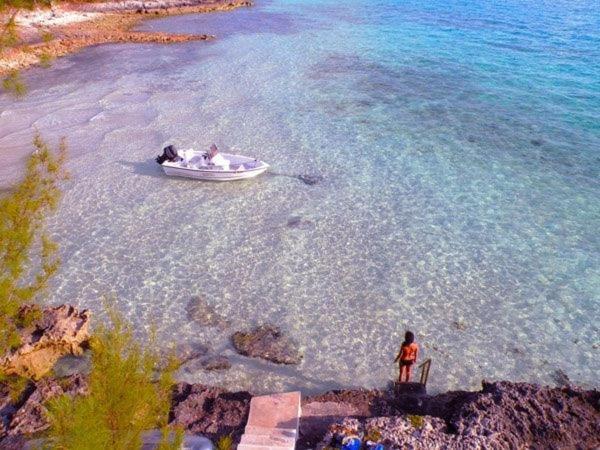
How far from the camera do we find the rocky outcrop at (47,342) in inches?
492

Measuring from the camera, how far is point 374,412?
10.8 meters

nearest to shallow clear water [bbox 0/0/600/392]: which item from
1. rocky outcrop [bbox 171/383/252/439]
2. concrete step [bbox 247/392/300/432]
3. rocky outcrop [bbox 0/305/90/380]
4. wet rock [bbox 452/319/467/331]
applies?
wet rock [bbox 452/319/467/331]

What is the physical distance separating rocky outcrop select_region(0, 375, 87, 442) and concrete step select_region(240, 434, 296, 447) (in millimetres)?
4329

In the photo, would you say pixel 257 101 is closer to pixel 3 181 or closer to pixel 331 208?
pixel 331 208

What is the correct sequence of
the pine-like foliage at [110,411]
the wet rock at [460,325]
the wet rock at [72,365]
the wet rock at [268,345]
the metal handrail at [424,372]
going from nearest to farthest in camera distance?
the pine-like foliage at [110,411], the metal handrail at [424,372], the wet rock at [72,365], the wet rock at [268,345], the wet rock at [460,325]

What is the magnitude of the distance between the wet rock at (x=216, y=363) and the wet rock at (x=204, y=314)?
1.27 m

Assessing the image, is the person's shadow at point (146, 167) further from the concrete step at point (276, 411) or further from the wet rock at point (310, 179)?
the concrete step at point (276, 411)

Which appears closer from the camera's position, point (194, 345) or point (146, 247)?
point (194, 345)

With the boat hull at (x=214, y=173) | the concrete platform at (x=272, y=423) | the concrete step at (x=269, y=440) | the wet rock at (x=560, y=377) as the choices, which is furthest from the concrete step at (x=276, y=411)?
the boat hull at (x=214, y=173)

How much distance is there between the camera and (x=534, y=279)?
17.0m

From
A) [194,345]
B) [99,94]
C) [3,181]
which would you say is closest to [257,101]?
[99,94]

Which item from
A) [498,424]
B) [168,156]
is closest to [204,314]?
[498,424]

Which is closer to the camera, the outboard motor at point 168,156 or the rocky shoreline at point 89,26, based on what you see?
the outboard motor at point 168,156

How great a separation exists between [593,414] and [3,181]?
79.2 ft
